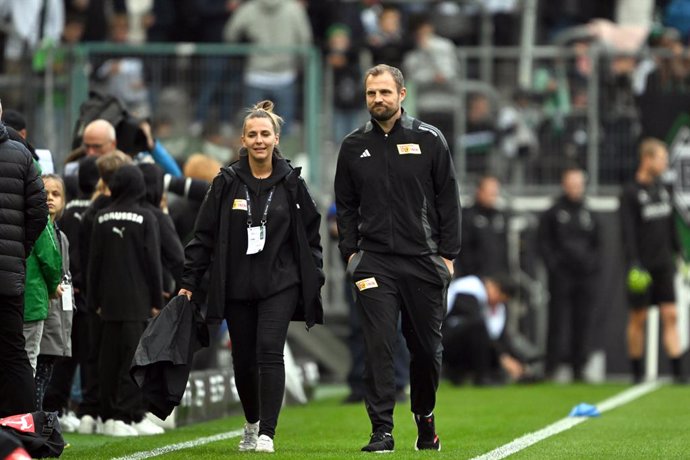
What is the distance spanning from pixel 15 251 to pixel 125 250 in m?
2.32

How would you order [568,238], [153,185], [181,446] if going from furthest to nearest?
1. [568,238]
2. [153,185]
3. [181,446]

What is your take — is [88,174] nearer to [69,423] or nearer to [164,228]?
[164,228]

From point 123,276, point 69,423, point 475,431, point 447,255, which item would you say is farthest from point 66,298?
point 475,431

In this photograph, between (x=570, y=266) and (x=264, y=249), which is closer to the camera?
(x=264, y=249)

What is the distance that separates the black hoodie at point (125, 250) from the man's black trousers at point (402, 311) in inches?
90.4

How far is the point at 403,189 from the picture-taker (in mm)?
11094

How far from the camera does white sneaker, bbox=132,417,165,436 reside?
1307 centimetres

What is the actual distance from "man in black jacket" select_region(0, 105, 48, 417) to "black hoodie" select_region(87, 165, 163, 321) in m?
2.11

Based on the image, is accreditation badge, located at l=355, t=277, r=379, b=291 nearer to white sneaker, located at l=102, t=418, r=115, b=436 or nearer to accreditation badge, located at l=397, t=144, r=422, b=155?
accreditation badge, located at l=397, t=144, r=422, b=155

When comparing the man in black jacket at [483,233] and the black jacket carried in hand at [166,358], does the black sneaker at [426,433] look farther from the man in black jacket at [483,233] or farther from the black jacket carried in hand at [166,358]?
the man in black jacket at [483,233]

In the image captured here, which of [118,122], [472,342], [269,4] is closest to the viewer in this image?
[118,122]

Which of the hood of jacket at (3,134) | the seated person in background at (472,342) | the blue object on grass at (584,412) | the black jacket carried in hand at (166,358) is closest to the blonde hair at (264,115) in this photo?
the black jacket carried in hand at (166,358)

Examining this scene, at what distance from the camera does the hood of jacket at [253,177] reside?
36.7 feet

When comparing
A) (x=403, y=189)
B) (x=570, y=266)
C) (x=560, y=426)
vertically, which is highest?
(x=403, y=189)
